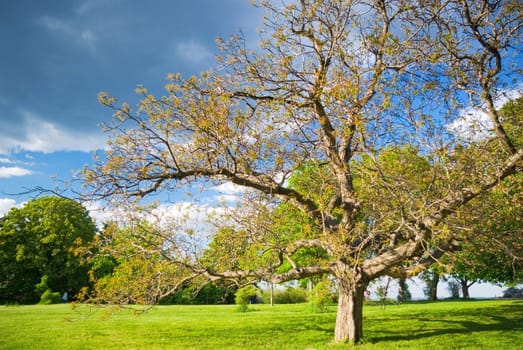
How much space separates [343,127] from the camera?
36.8 feet

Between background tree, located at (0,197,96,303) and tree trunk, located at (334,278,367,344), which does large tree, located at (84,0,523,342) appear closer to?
tree trunk, located at (334,278,367,344)

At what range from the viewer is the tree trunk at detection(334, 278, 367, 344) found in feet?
39.5

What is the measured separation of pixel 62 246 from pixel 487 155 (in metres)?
42.4

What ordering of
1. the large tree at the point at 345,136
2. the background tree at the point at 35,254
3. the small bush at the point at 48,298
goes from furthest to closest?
1. the background tree at the point at 35,254
2. the small bush at the point at 48,298
3. the large tree at the point at 345,136

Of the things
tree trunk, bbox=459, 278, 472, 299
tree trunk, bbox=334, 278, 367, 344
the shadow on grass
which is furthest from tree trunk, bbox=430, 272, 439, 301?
tree trunk, bbox=334, 278, 367, 344

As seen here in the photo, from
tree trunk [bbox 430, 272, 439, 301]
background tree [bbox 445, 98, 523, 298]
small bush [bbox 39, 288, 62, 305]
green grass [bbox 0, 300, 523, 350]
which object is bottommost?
green grass [bbox 0, 300, 523, 350]

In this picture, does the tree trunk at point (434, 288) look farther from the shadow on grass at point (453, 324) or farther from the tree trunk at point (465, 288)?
the shadow on grass at point (453, 324)

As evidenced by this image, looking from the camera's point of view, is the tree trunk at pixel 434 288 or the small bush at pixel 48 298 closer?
the small bush at pixel 48 298

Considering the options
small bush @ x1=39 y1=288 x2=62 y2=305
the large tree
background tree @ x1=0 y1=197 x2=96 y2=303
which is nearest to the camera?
the large tree

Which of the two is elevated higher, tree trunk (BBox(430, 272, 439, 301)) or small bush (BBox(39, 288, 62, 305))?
tree trunk (BBox(430, 272, 439, 301))

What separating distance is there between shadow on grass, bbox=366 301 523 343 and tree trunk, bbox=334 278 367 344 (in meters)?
0.78

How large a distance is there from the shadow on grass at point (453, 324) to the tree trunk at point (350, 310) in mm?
776

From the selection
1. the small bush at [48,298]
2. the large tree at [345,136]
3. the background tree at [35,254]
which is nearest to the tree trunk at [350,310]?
the large tree at [345,136]

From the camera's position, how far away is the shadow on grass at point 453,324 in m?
13.6
